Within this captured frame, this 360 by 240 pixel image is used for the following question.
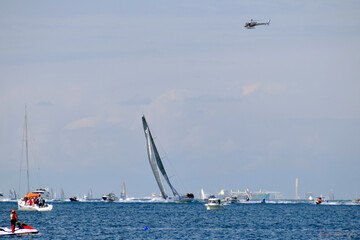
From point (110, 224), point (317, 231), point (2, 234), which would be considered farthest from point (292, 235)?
point (2, 234)

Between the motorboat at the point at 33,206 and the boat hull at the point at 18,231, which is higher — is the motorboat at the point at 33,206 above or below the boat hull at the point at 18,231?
above

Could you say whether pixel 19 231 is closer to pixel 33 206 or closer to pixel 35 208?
pixel 35 208

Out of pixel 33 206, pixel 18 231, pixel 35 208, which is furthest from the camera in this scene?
pixel 33 206

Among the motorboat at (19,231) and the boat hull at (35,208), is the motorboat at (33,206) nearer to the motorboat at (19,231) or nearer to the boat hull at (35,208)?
the boat hull at (35,208)

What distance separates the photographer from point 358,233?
9681 centimetres

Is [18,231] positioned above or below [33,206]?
below

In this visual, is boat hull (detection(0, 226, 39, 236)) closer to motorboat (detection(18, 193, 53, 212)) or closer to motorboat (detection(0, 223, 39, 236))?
motorboat (detection(0, 223, 39, 236))

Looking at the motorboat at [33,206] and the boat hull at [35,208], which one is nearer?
the boat hull at [35,208]

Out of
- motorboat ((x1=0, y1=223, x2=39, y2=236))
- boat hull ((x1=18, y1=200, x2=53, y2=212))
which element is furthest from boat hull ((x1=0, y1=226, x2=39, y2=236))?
boat hull ((x1=18, y1=200, x2=53, y2=212))

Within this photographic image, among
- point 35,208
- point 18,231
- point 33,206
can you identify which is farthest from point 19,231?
point 33,206

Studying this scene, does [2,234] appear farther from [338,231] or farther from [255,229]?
[338,231]

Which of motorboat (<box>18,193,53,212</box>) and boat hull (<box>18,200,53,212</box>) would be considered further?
motorboat (<box>18,193,53,212</box>)

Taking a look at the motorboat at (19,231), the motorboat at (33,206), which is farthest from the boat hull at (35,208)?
the motorboat at (19,231)

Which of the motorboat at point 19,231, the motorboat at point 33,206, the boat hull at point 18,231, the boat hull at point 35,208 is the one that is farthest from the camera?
the motorboat at point 33,206
